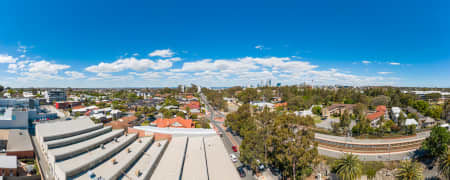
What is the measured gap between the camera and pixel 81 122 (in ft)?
67.8

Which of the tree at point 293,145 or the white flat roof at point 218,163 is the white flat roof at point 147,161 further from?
the tree at point 293,145

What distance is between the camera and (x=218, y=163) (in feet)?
52.4

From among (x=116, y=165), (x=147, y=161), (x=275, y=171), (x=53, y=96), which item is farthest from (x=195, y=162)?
(x=53, y=96)

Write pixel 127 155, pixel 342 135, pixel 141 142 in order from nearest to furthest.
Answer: pixel 127 155, pixel 141 142, pixel 342 135

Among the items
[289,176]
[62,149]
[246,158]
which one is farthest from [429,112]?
[62,149]

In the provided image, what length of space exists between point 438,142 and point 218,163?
27248 millimetres

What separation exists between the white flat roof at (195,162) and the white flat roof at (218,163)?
0.59 m

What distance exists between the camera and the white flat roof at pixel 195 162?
13.3 m

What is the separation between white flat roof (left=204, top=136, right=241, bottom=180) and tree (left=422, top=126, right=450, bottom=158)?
2561 centimetres

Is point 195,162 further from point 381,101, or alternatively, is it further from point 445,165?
point 381,101

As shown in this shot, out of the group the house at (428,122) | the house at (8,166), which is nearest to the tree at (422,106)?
the house at (428,122)

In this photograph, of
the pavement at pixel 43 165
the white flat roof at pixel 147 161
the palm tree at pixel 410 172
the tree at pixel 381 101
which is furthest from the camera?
the tree at pixel 381 101

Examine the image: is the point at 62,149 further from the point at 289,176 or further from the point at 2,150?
the point at 289,176

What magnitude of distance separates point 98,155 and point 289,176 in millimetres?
17319
